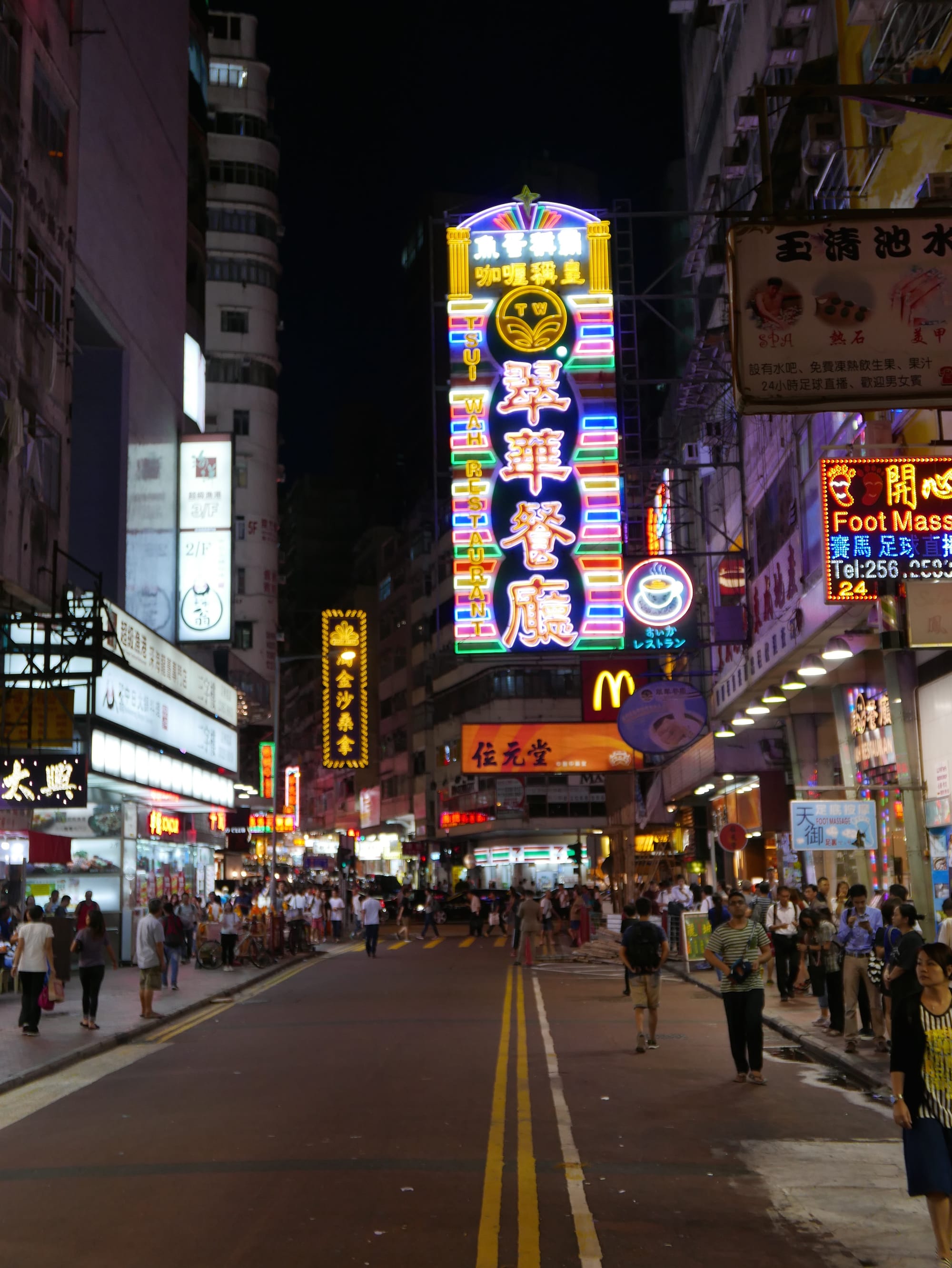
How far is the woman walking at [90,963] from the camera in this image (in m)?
19.0

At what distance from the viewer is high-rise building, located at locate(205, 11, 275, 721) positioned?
64.6 meters

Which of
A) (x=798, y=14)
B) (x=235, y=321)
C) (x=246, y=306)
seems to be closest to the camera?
(x=798, y=14)

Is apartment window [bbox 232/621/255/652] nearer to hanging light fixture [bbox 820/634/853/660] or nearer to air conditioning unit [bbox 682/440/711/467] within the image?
air conditioning unit [bbox 682/440/711/467]

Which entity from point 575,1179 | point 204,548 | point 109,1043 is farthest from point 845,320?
point 204,548

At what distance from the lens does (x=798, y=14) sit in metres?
25.3

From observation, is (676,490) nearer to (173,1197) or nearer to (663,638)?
(663,638)

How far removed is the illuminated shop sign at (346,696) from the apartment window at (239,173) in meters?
22.3

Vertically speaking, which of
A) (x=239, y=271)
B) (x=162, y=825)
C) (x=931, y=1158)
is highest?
(x=239, y=271)

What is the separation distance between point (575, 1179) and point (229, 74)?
69.7 m

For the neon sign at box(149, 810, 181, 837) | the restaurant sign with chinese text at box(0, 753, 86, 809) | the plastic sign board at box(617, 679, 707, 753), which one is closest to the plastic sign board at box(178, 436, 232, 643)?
the neon sign at box(149, 810, 181, 837)

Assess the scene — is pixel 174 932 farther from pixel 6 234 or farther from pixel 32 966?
pixel 6 234

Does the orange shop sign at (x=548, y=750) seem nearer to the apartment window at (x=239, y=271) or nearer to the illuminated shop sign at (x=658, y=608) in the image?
the illuminated shop sign at (x=658, y=608)

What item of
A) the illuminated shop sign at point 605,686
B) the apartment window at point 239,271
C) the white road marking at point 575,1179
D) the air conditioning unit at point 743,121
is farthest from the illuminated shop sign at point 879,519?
the apartment window at point 239,271

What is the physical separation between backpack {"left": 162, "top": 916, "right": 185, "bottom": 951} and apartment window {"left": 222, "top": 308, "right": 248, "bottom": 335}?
46.3 metres
